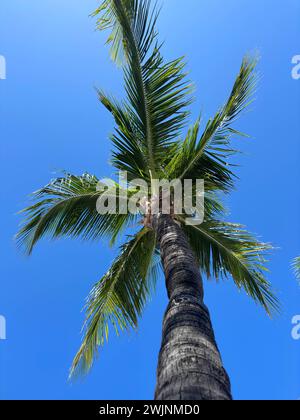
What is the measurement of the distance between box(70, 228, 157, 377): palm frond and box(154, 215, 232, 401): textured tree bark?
98.7 inches

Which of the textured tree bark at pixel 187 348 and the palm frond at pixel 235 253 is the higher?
the palm frond at pixel 235 253

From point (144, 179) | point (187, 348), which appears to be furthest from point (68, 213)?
point (187, 348)

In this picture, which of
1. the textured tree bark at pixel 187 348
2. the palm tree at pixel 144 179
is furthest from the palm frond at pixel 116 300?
the textured tree bark at pixel 187 348

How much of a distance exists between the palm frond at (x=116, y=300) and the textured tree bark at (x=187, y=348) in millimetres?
2506

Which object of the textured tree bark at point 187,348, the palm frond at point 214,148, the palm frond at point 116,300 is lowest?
the textured tree bark at point 187,348

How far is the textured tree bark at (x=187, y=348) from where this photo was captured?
2.42 m

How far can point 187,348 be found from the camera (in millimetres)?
2812

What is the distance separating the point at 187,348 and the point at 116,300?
3.99 metres

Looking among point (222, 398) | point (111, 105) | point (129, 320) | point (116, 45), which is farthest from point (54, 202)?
point (222, 398)

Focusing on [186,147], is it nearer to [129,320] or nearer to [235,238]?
[235,238]

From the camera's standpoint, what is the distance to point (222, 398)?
235 cm

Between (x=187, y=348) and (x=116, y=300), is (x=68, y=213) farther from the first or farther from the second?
(x=187, y=348)

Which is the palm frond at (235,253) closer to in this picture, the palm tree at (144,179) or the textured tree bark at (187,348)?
the palm tree at (144,179)

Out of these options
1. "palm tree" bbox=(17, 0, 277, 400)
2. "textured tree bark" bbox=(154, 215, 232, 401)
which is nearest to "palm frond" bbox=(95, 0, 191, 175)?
"palm tree" bbox=(17, 0, 277, 400)
